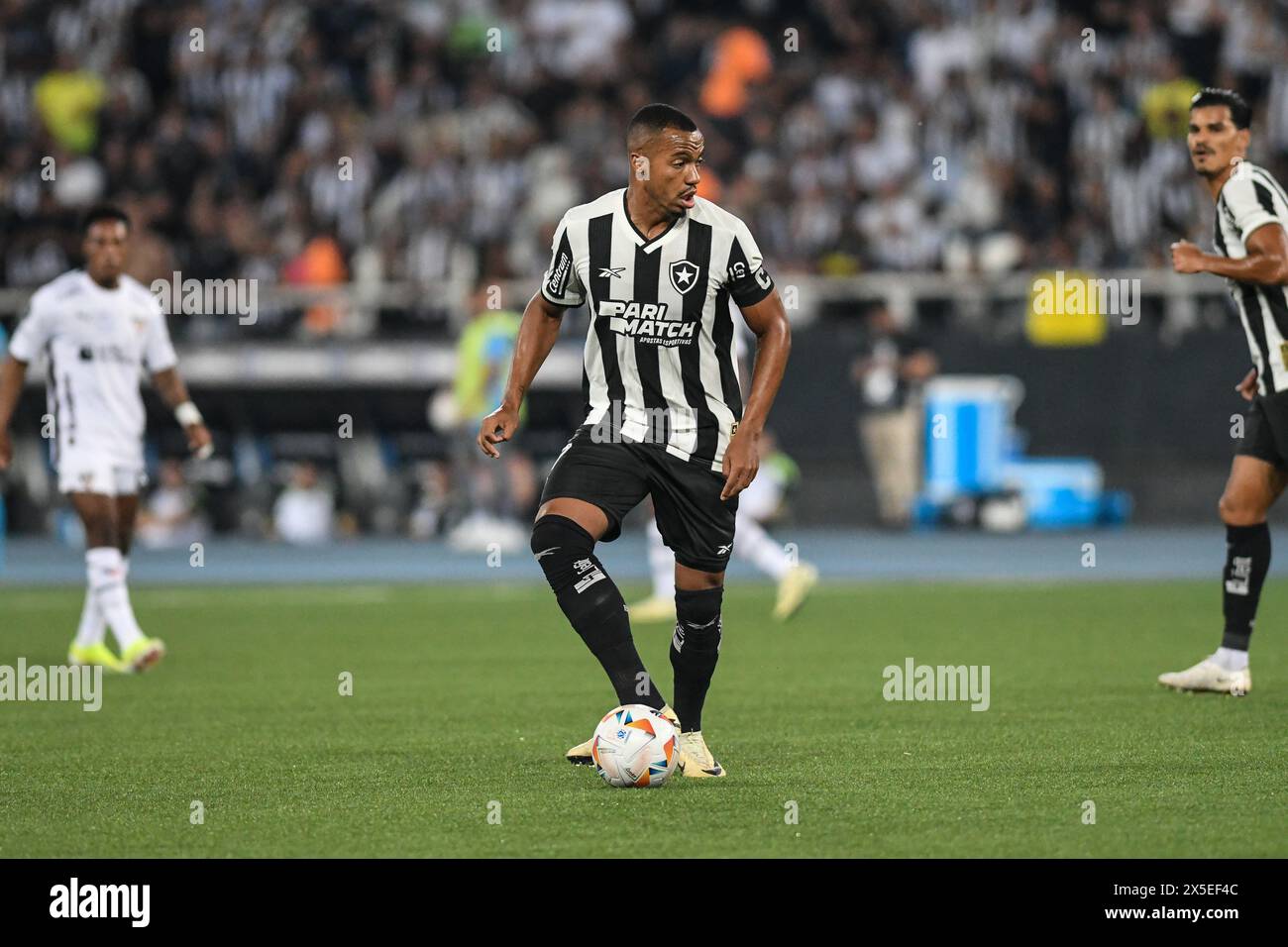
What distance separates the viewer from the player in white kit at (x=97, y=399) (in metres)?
10.9

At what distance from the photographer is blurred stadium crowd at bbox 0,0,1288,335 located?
2158cm

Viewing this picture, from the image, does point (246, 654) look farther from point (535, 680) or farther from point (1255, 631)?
point (1255, 631)

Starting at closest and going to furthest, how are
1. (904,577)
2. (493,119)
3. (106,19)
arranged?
(904,577) < (493,119) < (106,19)

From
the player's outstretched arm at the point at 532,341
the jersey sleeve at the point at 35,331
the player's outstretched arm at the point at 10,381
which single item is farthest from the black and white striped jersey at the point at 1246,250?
the player's outstretched arm at the point at 10,381

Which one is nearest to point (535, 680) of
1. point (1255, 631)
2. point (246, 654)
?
point (246, 654)

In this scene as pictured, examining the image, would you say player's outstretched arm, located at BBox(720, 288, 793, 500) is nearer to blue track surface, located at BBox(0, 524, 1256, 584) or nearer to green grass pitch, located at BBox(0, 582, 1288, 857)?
green grass pitch, located at BBox(0, 582, 1288, 857)

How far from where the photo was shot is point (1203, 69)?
2247 centimetres

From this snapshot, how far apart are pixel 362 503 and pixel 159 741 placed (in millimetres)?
14316

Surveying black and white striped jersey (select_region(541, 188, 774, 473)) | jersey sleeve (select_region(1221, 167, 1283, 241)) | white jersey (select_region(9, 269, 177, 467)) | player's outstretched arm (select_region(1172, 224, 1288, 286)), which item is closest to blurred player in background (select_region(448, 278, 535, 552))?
white jersey (select_region(9, 269, 177, 467))

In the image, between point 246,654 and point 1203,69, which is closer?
point 246,654

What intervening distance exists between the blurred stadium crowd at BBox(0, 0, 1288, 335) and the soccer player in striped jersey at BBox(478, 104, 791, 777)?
1361cm

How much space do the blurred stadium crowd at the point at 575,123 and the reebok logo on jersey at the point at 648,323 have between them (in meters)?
13.7

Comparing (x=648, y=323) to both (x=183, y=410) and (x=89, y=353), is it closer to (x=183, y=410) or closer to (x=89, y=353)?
(x=183, y=410)

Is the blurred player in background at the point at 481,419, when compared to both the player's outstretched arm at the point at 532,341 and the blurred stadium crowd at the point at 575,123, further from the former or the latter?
the player's outstretched arm at the point at 532,341
